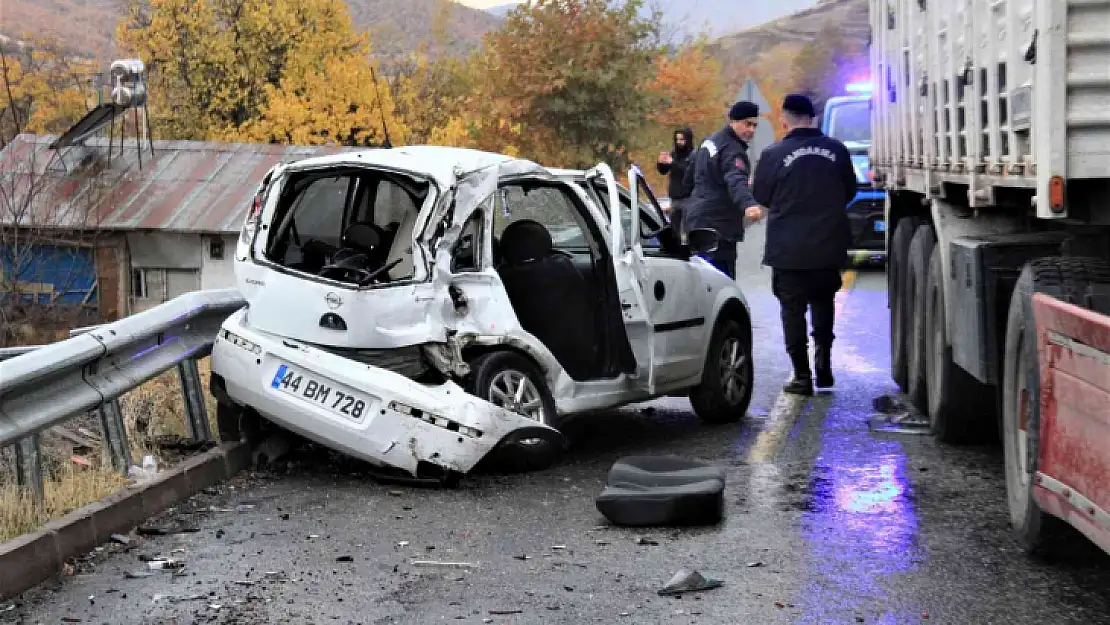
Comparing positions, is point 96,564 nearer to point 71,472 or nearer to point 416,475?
point 71,472

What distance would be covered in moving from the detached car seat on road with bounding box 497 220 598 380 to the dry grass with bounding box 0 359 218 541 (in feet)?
6.03

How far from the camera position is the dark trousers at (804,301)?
10.7 m

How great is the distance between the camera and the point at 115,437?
726 centimetres

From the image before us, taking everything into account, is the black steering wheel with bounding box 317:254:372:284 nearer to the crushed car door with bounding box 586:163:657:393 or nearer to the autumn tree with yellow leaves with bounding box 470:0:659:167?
the crushed car door with bounding box 586:163:657:393

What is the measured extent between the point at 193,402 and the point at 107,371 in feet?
3.00

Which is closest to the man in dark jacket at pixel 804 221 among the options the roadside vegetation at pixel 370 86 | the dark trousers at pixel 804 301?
the dark trousers at pixel 804 301

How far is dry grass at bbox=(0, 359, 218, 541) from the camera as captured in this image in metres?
5.99

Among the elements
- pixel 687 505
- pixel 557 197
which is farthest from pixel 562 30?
pixel 687 505

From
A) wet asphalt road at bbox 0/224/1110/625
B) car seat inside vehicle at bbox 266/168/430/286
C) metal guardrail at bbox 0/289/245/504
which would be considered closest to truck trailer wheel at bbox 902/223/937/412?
wet asphalt road at bbox 0/224/1110/625

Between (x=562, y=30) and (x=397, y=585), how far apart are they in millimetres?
33786

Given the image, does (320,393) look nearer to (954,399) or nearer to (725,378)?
(725,378)

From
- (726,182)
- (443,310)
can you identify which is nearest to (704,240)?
(443,310)

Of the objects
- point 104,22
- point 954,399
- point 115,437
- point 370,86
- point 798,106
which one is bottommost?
point 954,399

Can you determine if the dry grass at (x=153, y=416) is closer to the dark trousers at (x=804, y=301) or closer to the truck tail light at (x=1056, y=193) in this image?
the dark trousers at (x=804, y=301)
